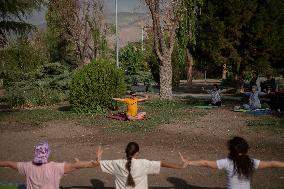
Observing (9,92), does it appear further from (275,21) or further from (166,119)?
(275,21)

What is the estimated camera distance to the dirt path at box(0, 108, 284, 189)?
901 centimetres

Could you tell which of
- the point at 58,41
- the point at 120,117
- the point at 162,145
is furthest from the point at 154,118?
the point at 58,41

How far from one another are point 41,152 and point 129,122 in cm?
1228

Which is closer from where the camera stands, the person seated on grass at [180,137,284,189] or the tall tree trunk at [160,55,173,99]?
the person seated on grass at [180,137,284,189]

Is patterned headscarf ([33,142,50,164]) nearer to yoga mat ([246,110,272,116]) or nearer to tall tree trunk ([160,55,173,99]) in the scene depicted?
yoga mat ([246,110,272,116])

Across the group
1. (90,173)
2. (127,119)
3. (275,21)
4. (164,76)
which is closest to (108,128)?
(127,119)

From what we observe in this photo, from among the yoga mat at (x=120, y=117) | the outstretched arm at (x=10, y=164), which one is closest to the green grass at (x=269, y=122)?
the yoga mat at (x=120, y=117)

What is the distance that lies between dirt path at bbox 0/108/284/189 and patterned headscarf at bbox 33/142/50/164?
350 centimetres

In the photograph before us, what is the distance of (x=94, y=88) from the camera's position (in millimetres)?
21094

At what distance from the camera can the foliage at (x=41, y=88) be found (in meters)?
26.2

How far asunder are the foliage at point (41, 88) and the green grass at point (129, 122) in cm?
400

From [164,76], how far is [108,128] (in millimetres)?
10272

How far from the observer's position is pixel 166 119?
18219mm

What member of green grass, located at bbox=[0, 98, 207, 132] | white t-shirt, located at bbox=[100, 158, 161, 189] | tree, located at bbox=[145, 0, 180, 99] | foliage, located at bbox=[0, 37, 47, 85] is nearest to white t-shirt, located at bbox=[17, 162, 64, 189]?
white t-shirt, located at bbox=[100, 158, 161, 189]
